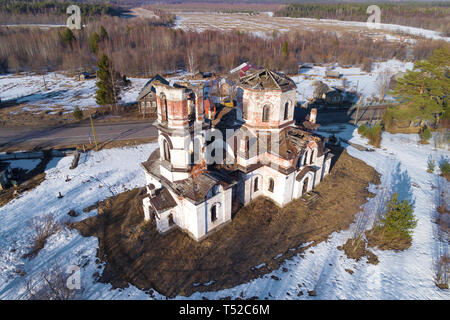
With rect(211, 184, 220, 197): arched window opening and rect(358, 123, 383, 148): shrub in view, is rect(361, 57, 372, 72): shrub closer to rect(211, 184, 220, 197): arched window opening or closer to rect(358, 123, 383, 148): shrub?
rect(358, 123, 383, 148): shrub

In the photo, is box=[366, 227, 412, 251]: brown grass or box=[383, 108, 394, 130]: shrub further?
box=[383, 108, 394, 130]: shrub

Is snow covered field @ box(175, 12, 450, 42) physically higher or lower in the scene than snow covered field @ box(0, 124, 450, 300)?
higher

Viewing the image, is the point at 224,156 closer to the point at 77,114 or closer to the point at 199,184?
the point at 199,184

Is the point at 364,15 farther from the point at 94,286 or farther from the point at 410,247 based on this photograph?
the point at 94,286

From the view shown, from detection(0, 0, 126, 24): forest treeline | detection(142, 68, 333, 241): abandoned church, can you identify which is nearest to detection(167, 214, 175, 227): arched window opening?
detection(142, 68, 333, 241): abandoned church

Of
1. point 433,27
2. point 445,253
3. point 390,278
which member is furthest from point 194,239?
point 433,27

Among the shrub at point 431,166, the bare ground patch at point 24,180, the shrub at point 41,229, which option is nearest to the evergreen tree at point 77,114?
the bare ground patch at point 24,180
